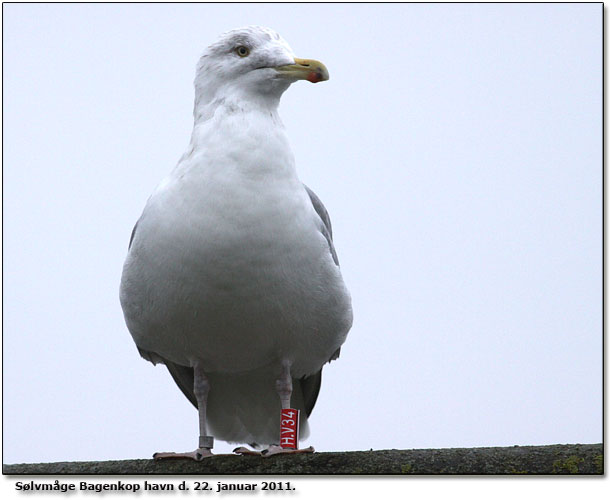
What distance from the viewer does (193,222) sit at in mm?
5867

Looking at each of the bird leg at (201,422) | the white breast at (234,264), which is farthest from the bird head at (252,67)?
the bird leg at (201,422)

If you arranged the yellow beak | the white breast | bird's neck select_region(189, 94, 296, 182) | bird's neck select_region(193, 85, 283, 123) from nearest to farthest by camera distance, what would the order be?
the white breast → bird's neck select_region(189, 94, 296, 182) → the yellow beak → bird's neck select_region(193, 85, 283, 123)

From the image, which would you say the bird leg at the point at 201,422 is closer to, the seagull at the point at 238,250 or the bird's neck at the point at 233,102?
the seagull at the point at 238,250

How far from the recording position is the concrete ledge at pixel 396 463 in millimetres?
5574

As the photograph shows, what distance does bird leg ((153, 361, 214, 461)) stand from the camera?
6090mm

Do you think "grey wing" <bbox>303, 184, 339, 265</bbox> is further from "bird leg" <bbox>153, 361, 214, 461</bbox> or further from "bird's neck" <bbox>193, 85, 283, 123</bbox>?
"bird leg" <bbox>153, 361, 214, 461</bbox>

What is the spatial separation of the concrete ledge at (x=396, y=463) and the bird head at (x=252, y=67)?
1.94 metres

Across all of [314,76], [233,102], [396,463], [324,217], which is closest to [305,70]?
[314,76]

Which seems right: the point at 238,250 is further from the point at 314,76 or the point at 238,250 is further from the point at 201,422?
the point at 201,422

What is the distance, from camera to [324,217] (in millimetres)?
6492

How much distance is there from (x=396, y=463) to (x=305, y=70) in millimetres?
2095

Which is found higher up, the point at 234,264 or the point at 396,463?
the point at 234,264

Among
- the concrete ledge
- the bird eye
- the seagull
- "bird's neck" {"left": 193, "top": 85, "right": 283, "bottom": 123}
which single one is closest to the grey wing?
the seagull

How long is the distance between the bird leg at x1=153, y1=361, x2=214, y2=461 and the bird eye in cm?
170
